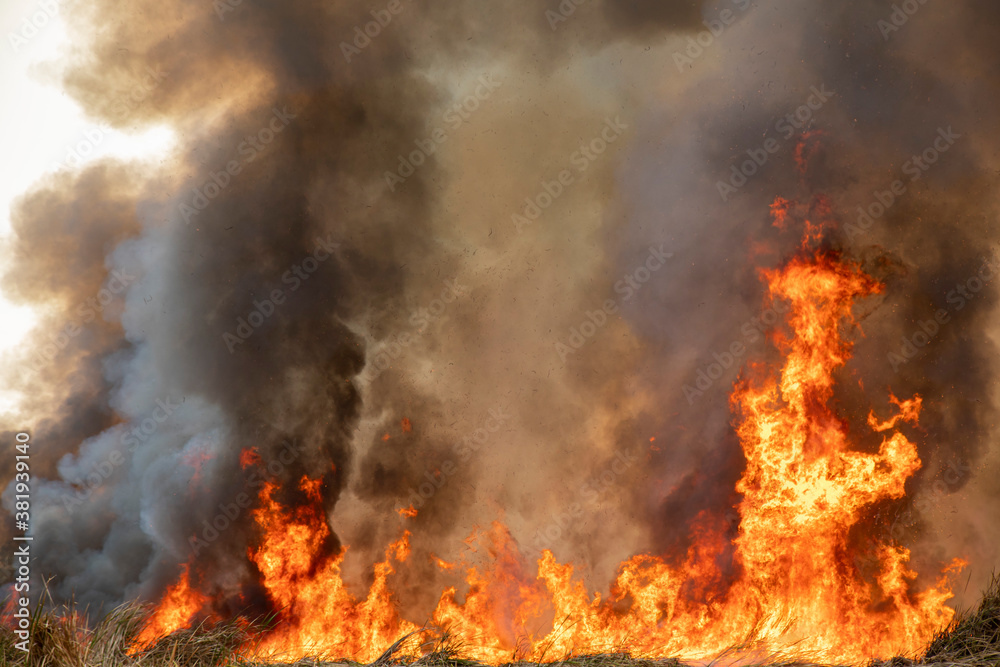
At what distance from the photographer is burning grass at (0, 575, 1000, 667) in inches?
220

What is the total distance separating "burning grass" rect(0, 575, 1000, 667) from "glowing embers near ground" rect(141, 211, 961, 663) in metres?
1.64

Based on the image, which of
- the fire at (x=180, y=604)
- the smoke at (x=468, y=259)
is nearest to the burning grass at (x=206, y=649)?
the fire at (x=180, y=604)

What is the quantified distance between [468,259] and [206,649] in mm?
6899

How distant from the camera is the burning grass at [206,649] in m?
5.59

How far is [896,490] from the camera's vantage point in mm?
9398

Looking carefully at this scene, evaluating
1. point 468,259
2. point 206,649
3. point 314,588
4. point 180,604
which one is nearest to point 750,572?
point 468,259

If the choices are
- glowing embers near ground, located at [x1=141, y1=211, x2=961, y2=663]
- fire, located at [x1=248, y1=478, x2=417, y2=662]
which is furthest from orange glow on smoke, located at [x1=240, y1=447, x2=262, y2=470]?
glowing embers near ground, located at [x1=141, y1=211, x2=961, y2=663]

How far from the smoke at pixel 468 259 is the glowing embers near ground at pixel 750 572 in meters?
0.38

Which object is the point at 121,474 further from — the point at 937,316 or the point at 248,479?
the point at 937,316

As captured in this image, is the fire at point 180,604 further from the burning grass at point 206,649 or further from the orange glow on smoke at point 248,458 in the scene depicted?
the burning grass at point 206,649

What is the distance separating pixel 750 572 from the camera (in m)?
9.39

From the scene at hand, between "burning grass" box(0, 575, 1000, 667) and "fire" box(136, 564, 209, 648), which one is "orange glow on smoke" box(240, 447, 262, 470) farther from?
"burning grass" box(0, 575, 1000, 667)

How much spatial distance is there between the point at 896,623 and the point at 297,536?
10186 millimetres

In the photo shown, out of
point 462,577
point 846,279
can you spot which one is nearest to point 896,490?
point 846,279
